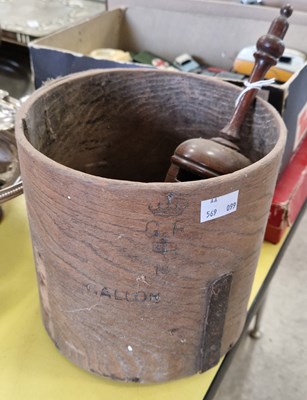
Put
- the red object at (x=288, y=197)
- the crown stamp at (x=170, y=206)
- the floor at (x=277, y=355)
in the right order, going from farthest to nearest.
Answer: the floor at (x=277, y=355)
the red object at (x=288, y=197)
the crown stamp at (x=170, y=206)

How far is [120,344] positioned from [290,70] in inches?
19.2

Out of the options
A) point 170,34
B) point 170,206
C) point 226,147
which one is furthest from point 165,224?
point 170,34

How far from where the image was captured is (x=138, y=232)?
1.07ft

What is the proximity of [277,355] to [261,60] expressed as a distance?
733 millimetres

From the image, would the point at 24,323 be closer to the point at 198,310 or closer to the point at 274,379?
the point at 198,310

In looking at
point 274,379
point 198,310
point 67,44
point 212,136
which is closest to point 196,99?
point 212,136

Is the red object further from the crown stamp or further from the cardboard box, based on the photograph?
the crown stamp

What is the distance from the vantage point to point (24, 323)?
1.62 ft

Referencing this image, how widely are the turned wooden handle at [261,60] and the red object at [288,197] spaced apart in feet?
0.63

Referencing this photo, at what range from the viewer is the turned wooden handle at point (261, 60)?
0.45 m

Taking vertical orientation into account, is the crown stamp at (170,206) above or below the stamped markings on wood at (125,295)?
above

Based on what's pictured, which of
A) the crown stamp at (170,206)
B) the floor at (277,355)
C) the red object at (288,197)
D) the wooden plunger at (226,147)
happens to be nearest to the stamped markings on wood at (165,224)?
the crown stamp at (170,206)

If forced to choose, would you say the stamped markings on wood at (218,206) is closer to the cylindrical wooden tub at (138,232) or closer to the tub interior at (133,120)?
the cylindrical wooden tub at (138,232)

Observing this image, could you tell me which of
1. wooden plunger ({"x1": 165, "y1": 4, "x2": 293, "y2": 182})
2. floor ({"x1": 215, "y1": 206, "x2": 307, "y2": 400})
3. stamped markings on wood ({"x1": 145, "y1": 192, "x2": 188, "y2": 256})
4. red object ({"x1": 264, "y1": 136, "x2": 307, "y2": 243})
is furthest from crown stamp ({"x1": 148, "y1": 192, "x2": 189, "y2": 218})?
floor ({"x1": 215, "y1": 206, "x2": 307, "y2": 400})
